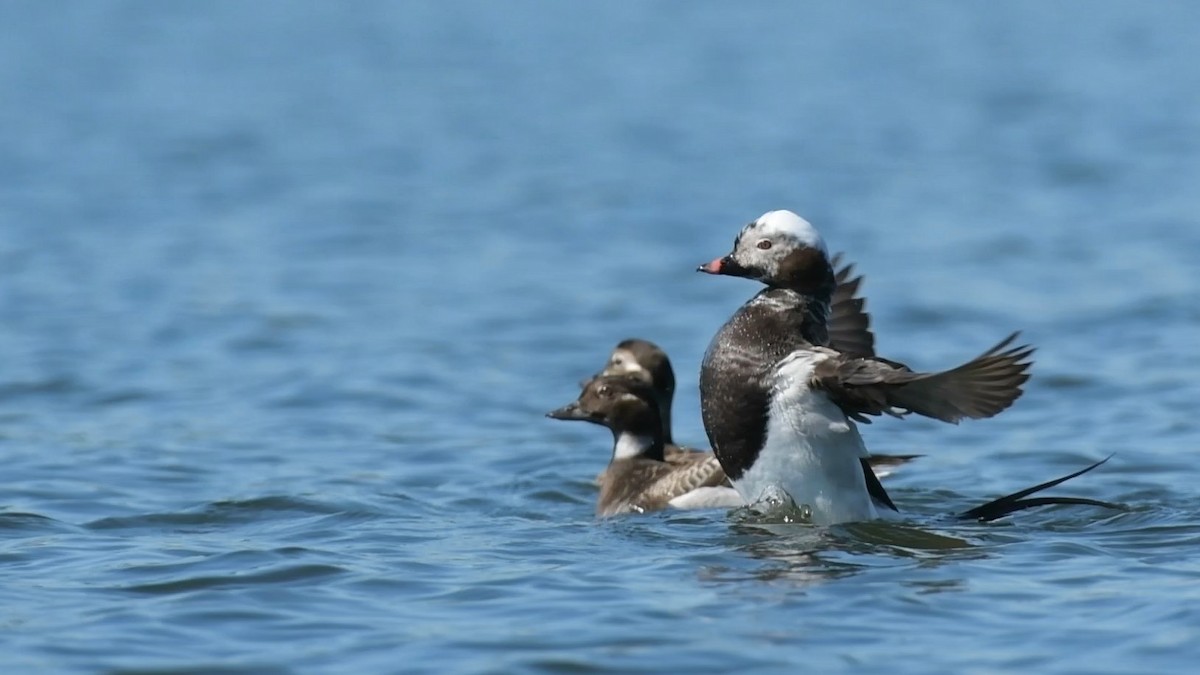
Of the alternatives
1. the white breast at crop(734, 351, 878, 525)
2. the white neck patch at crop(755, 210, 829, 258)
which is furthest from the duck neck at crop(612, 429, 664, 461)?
the white neck patch at crop(755, 210, 829, 258)

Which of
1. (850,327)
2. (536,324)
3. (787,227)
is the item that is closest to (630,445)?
(850,327)

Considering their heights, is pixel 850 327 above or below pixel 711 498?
above

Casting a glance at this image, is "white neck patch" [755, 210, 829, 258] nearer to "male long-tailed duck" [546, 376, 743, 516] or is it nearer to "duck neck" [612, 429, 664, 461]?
"male long-tailed duck" [546, 376, 743, 516]

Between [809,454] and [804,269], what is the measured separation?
80 cm

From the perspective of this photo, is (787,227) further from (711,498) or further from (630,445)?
(630,445)

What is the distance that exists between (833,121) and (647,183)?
16.6ft

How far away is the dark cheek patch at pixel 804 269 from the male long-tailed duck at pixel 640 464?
1283 millimetres

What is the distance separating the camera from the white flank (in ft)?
30.6

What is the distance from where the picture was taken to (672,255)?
18.2 metres

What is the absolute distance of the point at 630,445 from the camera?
34.9 ft

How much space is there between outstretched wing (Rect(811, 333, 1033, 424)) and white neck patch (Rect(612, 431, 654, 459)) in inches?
100

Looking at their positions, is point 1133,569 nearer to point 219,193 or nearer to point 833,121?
point 219,193

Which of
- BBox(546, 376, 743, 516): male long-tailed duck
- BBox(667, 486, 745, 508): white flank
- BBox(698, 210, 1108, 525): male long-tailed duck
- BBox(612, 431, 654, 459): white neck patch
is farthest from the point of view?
BBox(612, 431, 654, 459): white neck patch

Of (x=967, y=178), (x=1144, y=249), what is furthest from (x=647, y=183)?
(x=1144, y=249)
